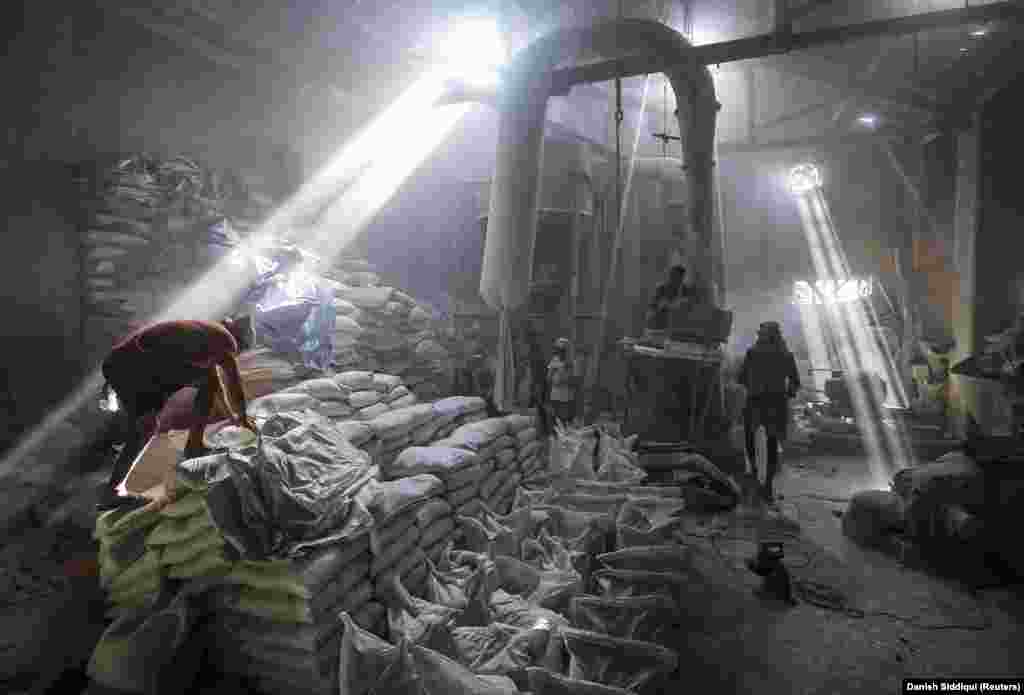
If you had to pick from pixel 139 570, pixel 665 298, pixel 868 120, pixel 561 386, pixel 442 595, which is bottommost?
pixel 442 595

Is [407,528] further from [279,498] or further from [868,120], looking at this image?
[868,120]

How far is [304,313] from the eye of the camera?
530cm

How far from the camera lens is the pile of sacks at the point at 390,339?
6.99m

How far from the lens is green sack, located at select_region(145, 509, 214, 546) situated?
227 centimetres

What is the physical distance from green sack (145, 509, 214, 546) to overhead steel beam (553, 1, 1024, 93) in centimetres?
520

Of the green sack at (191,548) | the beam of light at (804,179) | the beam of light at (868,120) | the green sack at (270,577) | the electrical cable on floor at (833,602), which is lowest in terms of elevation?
the electrical cable on floor at (833,602)

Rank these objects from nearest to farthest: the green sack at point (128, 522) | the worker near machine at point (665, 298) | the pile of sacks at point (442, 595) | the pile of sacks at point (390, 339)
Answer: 1. the pile of sacks at point (442, 595)
2. the green sack at point (128, 522)
3. the pile of sacks at point (390, 339)
4. the worker near machine at point (665, 298)

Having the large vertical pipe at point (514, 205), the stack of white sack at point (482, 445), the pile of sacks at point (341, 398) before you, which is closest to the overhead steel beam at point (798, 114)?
the large vertical pipe at point (514, 205)

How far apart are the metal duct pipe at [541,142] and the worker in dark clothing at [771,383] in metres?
1.10

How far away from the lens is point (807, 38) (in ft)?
15.6

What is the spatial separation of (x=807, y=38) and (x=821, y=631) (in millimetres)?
5013

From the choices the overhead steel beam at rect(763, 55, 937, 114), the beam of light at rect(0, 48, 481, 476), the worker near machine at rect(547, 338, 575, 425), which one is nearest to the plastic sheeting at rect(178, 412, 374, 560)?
the beam of light at rect(0, 48, 481, 476)

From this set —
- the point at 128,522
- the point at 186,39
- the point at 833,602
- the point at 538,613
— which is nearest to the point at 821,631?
the point at 833,602

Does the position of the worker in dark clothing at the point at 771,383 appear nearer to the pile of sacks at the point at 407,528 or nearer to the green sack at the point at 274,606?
the pile of sacks at the point at 407,528
